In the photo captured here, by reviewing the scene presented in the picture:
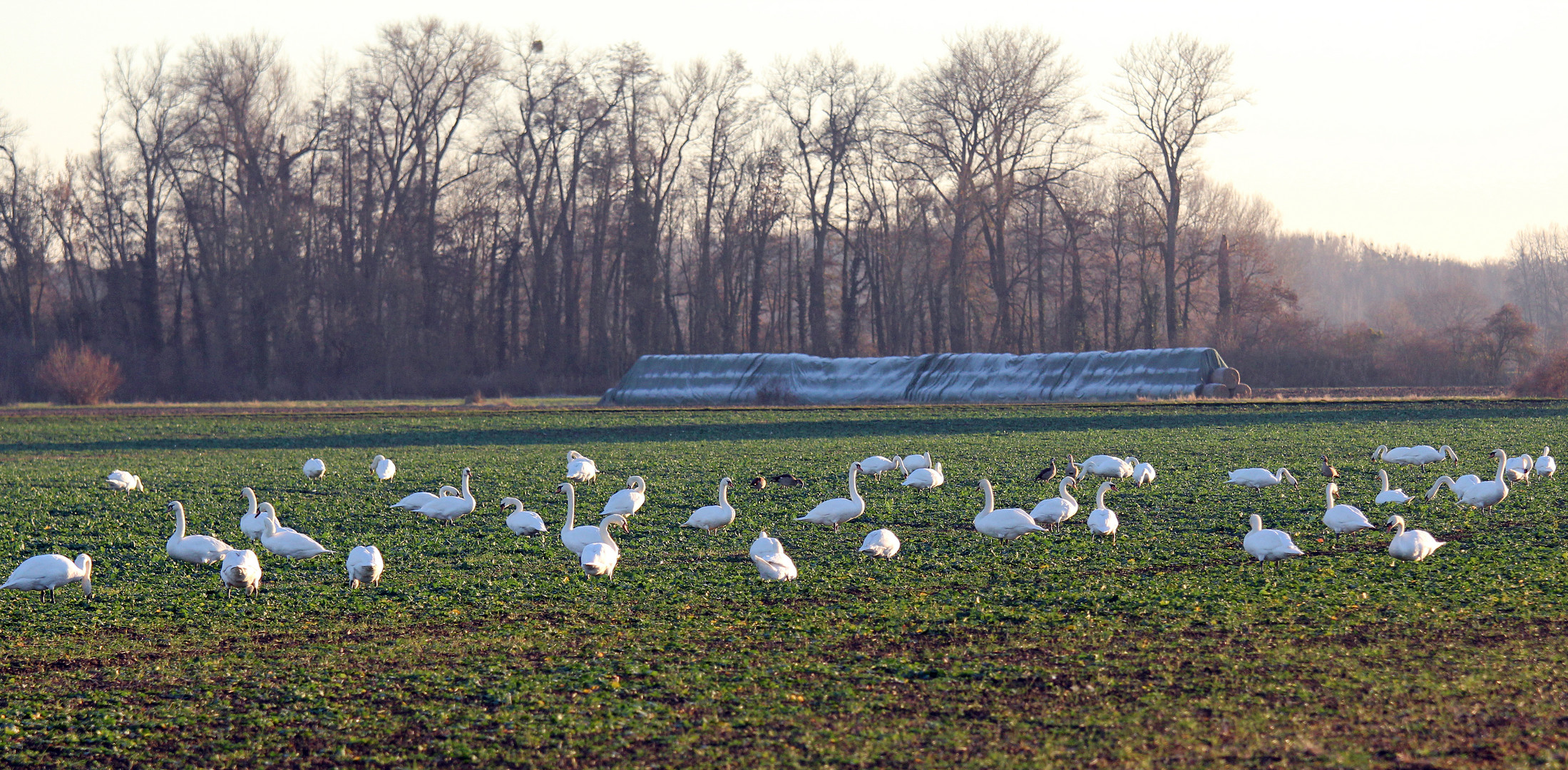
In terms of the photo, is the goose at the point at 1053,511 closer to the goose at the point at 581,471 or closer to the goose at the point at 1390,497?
the goose at the point at 1390,497

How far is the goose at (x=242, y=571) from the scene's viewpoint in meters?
9.56

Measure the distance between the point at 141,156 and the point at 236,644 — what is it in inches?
2172

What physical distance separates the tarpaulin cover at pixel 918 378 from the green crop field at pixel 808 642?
27.9 meters

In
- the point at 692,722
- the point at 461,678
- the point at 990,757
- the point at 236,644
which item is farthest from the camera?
the point at 236,644

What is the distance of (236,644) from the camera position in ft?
27.0

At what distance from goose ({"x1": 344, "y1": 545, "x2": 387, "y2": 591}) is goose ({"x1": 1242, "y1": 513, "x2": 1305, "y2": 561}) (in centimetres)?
697

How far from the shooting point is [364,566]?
32.6ft

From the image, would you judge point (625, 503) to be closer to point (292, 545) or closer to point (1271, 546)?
point (292, 545)

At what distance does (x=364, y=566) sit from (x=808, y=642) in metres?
3.96

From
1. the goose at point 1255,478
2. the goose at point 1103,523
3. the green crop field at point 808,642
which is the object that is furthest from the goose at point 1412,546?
the goose at point 1255,478

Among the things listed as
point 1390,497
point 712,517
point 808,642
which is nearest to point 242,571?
point 808,642

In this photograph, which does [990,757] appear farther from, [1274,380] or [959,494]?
[1274,380]

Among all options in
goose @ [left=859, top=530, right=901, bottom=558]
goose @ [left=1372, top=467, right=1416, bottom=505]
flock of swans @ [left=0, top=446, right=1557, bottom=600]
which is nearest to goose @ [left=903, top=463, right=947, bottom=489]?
flock of swans @ [left=0, top=446, right=1557, bottom=600]

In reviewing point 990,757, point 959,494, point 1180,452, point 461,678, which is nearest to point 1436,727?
point 990,757
